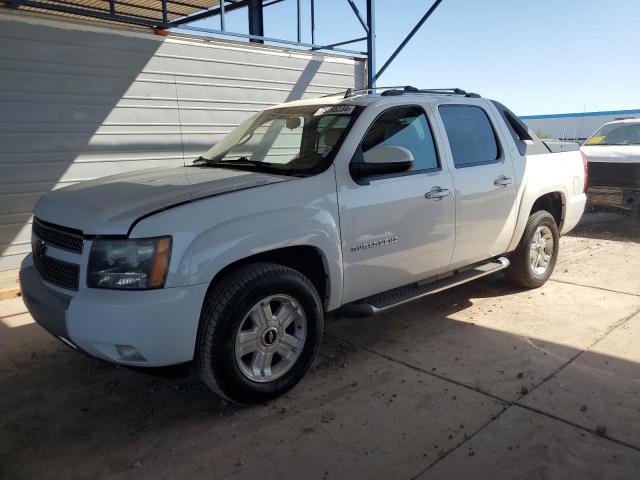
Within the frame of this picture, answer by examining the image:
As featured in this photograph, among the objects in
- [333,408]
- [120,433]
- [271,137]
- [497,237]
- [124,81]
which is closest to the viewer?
[120,433]

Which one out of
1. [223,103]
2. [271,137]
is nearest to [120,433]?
[271,137]

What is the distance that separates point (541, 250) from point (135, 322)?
4.30m

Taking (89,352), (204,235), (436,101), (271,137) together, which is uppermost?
(436,101)

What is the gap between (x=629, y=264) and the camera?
646 cm

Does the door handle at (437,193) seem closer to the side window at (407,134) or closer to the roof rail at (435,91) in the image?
the side window at (407,134)

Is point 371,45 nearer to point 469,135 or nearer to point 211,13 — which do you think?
point 211,13

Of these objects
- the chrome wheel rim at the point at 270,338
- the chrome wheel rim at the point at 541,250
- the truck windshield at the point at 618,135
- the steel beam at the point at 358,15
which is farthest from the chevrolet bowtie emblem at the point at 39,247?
the truck windshield at the point at 618,135

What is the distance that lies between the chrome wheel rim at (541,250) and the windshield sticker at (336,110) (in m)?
2.50

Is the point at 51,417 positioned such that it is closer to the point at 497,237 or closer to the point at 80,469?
the point at 80,469

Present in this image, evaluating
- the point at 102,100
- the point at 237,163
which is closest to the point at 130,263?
the point at 237,163

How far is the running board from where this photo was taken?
3.64 m

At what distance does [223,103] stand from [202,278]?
590cm

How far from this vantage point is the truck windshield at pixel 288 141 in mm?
3591

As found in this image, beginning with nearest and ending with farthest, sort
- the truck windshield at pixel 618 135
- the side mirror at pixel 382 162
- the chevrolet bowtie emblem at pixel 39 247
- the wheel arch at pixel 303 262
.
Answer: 1. the wheel arch at pixel 303 262
2. the chevrolet bowtie emblem at pixel 39 247
3. the side mirror at pixel 382 162
4. the truck windshield at pixel 618 135
